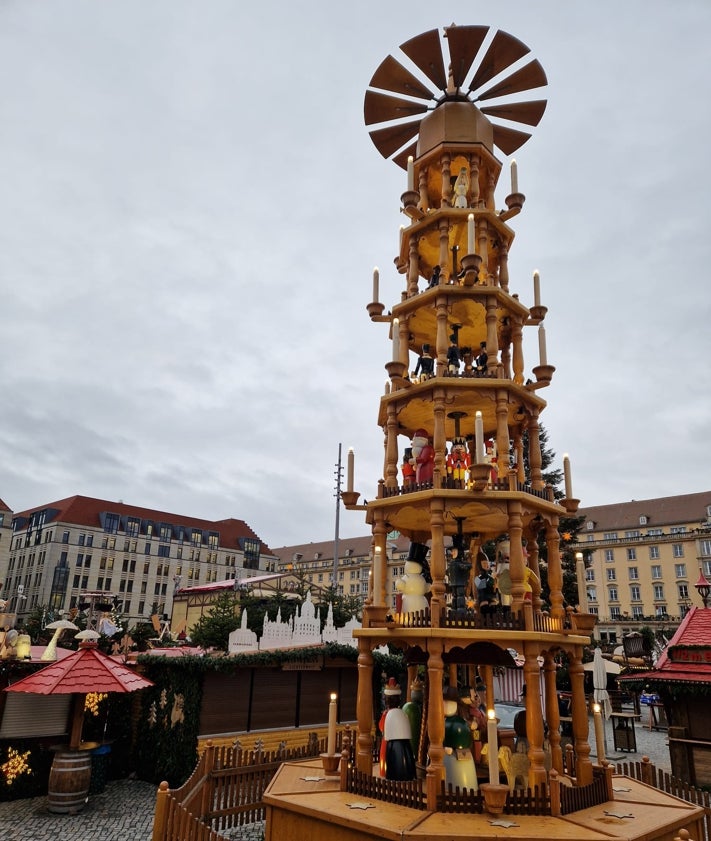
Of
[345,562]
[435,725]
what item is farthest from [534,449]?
[345,562]

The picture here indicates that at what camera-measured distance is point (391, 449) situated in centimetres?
1196

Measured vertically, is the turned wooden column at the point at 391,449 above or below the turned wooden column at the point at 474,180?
below

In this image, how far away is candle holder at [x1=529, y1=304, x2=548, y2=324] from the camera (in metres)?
12.7

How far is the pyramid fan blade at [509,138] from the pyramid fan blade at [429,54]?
Result: 2.09 metres

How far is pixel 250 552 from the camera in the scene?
3814 inches

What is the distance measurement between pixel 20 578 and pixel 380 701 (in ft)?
257

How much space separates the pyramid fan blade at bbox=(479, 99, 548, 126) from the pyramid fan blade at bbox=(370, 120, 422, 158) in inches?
70.1

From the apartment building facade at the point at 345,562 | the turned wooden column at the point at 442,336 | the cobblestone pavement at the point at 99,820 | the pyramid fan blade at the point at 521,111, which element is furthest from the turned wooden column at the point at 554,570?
the apartment building facade at the point at 345,562

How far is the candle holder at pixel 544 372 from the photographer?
11.8 meters

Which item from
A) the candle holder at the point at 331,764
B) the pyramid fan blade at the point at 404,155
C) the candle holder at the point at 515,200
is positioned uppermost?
the pyramid fan blade at the point at 404,155

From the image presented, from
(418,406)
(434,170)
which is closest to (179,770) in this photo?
(418,406)

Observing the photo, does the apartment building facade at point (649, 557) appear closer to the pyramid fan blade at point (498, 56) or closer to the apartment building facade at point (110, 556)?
the apartment building facade at point (110, 556)

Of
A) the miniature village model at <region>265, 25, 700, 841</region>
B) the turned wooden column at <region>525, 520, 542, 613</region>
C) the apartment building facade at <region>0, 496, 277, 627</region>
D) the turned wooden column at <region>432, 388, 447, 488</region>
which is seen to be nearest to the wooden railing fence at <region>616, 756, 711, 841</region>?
the miniature village model at <region>265, 25, 700, 841</region>

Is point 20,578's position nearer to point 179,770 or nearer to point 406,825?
point 179,770
